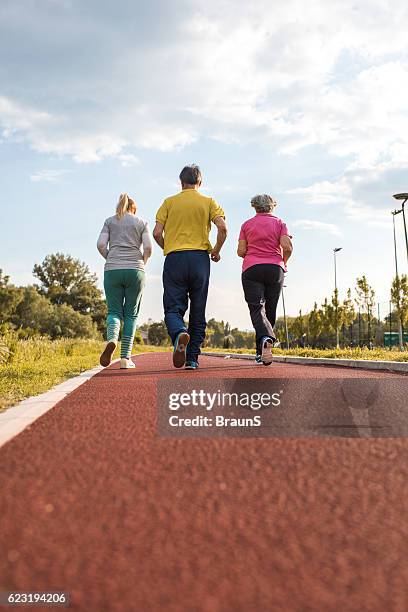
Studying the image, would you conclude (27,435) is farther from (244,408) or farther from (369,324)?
(369,324)

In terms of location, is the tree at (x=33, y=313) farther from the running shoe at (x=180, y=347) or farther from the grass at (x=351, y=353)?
the running shoe at (x=180, y=347)

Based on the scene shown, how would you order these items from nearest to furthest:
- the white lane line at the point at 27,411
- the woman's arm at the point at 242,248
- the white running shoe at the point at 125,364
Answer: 1. the white lane line at the point at 27,411
2. the woman's arm at the point at 242,248
3. the white running shoe at the point at 125,364

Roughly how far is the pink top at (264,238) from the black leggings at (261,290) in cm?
11

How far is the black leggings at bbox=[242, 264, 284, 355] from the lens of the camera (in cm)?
880

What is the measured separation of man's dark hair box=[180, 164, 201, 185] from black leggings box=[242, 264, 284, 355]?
1.57 metres

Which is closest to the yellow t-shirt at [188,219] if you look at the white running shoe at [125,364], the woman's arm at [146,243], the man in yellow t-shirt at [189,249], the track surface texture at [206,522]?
the man in yellow t-shirt at [189,249]

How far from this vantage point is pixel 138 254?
8.98 meters

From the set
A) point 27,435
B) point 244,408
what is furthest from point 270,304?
point 27,435

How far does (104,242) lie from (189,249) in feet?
5.23

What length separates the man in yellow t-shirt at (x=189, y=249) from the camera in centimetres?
789

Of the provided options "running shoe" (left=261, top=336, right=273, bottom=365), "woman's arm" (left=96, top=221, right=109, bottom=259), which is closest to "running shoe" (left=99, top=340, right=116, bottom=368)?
"woman's arm" (left=96, top=221, right=109, bottom=259)

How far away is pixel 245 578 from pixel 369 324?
2167 inches

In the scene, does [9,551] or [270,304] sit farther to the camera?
[270,304]

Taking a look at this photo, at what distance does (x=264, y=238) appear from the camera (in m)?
8.95
